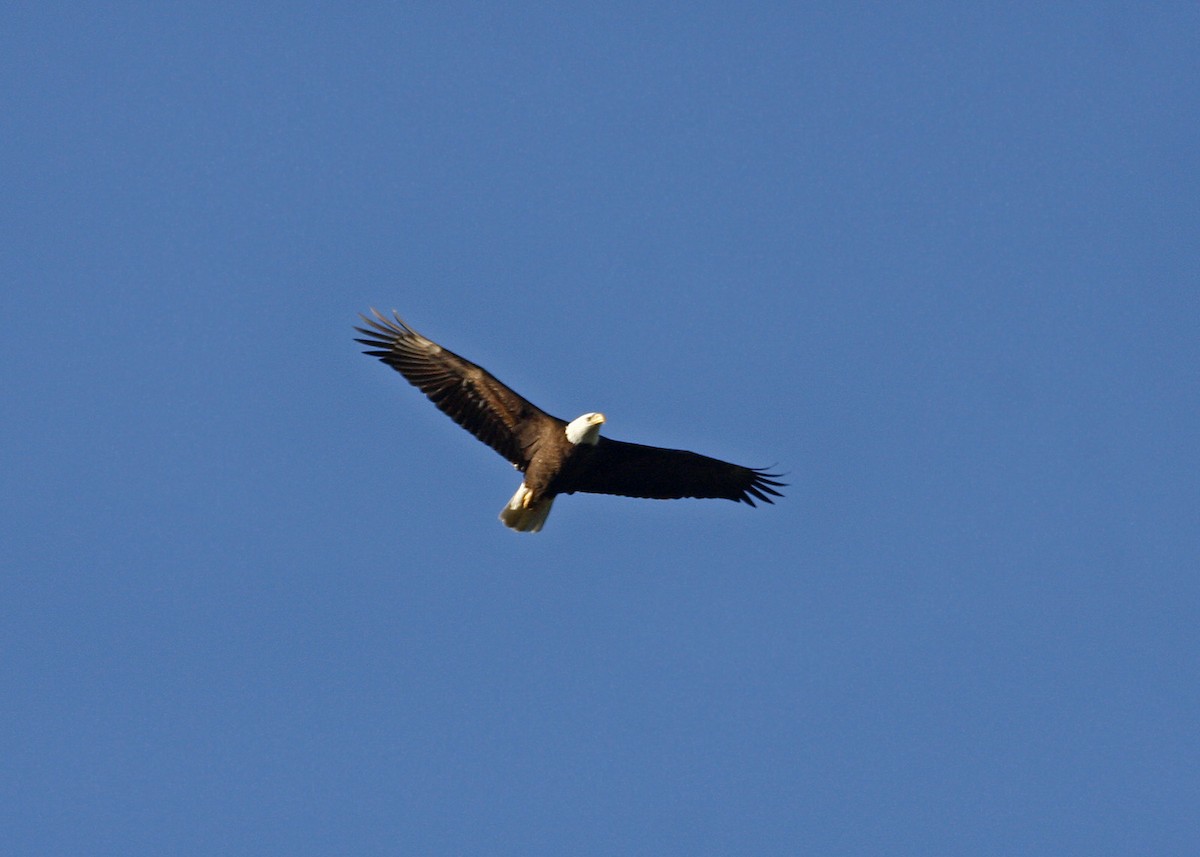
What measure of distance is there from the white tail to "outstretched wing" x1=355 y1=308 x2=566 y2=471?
0.51 m

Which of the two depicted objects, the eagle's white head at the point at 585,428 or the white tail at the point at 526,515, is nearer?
the eagle's white head at the point at 585,428

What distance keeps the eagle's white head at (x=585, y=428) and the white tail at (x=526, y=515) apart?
958 millimetres

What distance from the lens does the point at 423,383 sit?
1777cm

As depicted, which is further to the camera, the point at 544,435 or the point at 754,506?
the point at 754,506

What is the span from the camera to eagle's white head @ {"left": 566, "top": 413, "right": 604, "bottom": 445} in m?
17.3

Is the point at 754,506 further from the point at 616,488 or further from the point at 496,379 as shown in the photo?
the point at 496,379

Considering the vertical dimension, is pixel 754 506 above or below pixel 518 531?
above

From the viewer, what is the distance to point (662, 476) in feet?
60.2

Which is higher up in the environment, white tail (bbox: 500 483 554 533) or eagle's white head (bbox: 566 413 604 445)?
eagle's white head (bbox: 566 413 604 445)

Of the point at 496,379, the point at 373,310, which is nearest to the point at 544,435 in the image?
the point at 496,379

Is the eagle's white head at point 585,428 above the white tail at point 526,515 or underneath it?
above

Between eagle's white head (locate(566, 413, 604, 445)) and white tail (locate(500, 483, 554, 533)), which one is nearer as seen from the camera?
eagle's white head (locate(566, 413, 604, 445))

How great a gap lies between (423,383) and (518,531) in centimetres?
183

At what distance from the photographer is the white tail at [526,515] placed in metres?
18.2
